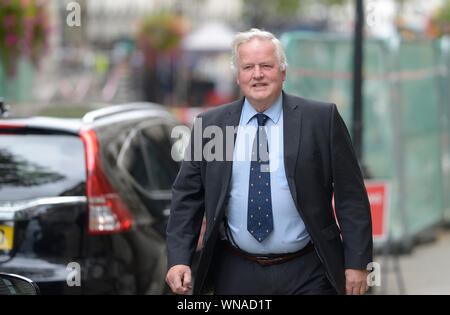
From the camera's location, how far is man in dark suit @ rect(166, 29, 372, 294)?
3.59 meters

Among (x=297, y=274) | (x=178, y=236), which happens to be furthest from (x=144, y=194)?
(x=297, y=274)

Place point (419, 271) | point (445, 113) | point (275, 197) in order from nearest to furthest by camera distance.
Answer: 1. point (275, 197)
2. point (419, 271)
3. point (445, 113)

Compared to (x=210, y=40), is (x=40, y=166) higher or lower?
lower

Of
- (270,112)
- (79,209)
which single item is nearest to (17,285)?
(79,209)

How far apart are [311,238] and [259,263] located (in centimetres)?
27

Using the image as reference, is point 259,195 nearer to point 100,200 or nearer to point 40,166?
point 100,200

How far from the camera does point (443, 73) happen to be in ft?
33.4

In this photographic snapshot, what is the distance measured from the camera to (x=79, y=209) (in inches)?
173

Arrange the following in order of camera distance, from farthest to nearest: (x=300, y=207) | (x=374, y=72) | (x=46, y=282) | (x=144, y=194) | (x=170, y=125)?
(x=374, y=72)
(x=170, y=125)
(x=144, y=194)
(x=46, y=282)
(x=300, y=207)

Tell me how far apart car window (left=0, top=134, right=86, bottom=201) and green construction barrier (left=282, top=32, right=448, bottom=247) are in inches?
157

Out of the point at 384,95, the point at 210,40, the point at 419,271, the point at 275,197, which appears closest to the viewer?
the point at 275,197

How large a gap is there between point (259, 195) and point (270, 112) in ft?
1.34

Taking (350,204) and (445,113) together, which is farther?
(445,113)
